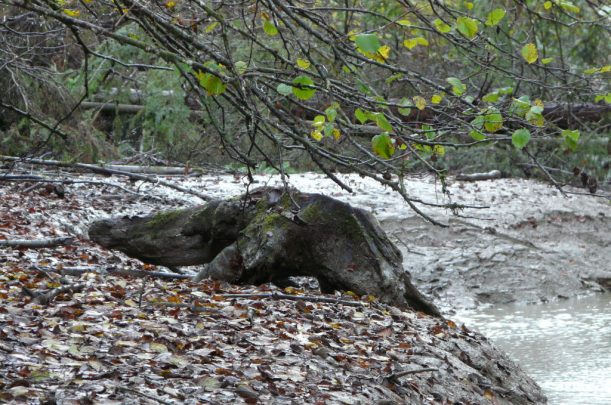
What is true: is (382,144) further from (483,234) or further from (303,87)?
(483,234)

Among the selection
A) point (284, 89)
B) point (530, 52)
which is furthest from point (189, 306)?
point (530, 52)

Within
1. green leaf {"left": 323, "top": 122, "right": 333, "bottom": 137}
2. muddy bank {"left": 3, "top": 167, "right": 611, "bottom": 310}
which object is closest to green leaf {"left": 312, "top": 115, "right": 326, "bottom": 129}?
green leaf {"left": 323, "top": 122, "right": 333, "bottom": 137}

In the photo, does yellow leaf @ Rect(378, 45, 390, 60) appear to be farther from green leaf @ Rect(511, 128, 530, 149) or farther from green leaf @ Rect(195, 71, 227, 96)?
green leaf @ Rect(195, 71, 227, 96)

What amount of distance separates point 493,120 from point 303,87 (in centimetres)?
84

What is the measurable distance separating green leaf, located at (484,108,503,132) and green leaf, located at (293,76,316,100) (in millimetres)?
782

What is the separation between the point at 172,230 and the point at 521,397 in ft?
9.98

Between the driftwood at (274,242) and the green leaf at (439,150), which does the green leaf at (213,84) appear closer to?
the green leaf at (439,150)

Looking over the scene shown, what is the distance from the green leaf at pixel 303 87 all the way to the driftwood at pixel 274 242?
307cm

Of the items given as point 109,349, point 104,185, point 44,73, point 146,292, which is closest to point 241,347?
point 109,349

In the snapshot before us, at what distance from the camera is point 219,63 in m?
3.75

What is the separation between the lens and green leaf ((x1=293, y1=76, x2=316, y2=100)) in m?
3.45

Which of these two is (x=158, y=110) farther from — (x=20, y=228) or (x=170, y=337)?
(x=170, y=337)

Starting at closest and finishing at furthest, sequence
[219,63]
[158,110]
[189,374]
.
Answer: [219,63] < [189,374] < [158,110]

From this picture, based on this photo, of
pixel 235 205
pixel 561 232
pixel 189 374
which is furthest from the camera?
pixel 561 232
